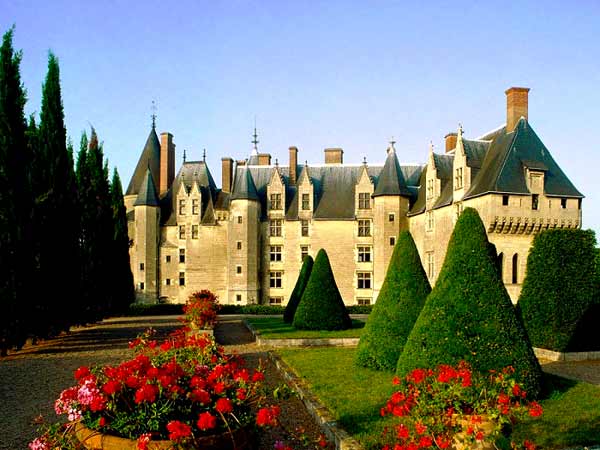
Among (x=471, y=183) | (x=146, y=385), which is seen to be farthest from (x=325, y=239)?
(x=146, y=385)

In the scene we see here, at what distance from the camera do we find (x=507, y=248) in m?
24.2

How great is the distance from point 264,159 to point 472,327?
3117 cm

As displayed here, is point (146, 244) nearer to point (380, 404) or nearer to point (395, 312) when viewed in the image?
point (395, 312)

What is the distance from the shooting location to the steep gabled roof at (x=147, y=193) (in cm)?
3497

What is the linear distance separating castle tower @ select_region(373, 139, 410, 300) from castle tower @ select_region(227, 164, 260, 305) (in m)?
7.39

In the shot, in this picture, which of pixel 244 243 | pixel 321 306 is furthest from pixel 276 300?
pixel 321 306

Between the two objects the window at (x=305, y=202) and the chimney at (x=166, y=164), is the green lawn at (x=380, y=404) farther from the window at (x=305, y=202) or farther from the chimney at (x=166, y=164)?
the chimney at (x=166, y=164)

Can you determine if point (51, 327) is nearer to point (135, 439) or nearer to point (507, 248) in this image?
point (135, 439)

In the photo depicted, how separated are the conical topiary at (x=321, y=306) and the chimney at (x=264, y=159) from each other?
2091 cm

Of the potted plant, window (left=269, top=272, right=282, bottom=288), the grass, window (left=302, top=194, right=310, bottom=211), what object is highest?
window (left=302, top=194, right=310, bottom=211)

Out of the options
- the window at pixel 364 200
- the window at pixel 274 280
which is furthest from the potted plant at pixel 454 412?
the window at pixel 274 280

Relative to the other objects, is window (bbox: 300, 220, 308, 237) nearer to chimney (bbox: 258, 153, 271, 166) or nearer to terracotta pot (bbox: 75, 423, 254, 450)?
chimney (bbox: 258, 153, 271, 166)

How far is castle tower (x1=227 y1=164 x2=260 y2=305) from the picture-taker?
33844mm

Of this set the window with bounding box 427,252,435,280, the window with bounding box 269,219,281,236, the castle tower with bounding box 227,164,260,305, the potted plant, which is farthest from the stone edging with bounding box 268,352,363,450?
the window with bounding box 269,219,281,236
